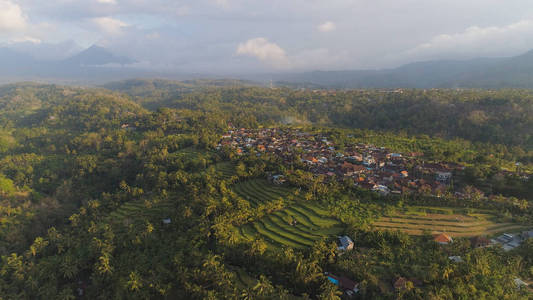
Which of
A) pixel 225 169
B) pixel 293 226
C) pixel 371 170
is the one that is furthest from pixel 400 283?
pixel 225 169

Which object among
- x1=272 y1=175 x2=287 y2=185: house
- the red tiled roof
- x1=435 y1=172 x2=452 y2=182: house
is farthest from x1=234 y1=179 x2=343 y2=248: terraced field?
x1=435 y1=172 x2=452 y2=182: house

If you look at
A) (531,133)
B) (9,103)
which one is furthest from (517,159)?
(9,103)

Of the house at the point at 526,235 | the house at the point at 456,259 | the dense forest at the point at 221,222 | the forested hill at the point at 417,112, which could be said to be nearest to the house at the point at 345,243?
the dense forest at the point at 221,222

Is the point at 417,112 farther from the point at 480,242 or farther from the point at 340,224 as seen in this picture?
the point at 340,224

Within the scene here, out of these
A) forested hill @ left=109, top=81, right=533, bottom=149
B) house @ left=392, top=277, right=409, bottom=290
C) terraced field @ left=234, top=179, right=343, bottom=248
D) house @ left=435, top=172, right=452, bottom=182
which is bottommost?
→ terraced field @ left=234, top=179, right=343, bottom=248

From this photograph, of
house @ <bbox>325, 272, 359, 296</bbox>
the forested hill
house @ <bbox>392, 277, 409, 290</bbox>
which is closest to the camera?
house @ <bbox>392, 277, 409, 290</bbox>

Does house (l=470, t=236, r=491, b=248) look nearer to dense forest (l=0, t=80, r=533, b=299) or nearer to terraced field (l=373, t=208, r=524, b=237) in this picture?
dense forest (l=0, t=80, r=533, b=299)

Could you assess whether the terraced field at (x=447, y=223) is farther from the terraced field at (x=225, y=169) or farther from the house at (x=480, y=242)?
the terraced field at (x=225, y=169)
